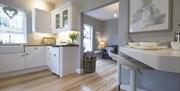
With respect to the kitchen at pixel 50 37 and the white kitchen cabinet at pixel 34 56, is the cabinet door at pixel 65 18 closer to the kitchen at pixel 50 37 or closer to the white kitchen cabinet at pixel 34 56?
the kitchen at pixel 50 37

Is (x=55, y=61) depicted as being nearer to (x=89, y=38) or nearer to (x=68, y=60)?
(x=68, y=60)

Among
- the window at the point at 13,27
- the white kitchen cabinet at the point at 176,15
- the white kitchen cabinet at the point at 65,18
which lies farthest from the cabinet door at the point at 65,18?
the white kitchen cabinet at the point at 176,15

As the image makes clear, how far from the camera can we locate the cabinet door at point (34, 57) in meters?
3.46

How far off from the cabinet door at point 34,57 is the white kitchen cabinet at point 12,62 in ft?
0.46

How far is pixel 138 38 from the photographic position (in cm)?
216

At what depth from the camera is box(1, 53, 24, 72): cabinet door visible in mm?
3025

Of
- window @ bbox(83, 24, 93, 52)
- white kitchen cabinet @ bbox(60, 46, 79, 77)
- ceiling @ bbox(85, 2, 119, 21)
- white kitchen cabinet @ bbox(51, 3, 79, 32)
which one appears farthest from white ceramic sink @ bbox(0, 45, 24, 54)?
window @ bbox(83, 24, 93, 52)

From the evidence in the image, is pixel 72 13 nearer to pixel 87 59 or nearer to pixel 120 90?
pixel 87 59

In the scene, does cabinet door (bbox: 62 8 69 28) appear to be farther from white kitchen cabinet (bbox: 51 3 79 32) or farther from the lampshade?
the lampshade

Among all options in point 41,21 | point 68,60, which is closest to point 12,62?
point 68,60

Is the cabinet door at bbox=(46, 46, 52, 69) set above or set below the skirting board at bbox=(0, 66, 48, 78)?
above

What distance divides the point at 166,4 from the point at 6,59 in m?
3.56

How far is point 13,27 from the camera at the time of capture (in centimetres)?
371

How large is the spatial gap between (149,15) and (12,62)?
331 centimetres
